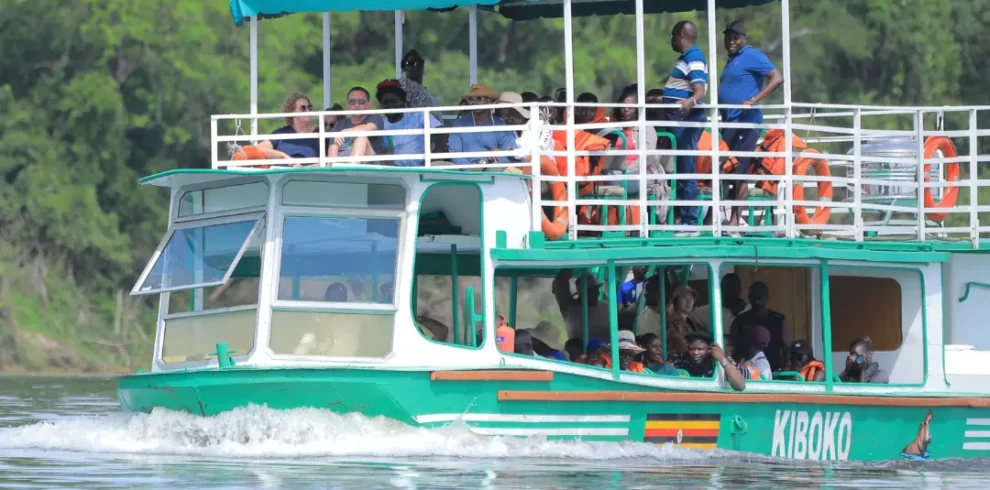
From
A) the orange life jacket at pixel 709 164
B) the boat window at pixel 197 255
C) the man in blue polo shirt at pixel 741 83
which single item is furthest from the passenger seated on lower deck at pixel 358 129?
the man in blue polo shirt at pixel 741 83

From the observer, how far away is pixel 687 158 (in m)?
16.4

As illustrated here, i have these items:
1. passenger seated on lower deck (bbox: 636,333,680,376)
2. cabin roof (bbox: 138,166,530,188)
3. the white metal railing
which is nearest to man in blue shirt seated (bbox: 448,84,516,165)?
the white metal railing

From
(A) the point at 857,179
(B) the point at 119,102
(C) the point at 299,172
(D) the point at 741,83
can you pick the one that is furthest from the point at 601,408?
(B) the point at 119,102

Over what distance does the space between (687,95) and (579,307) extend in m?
2.29

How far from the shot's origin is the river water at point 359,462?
13.5m

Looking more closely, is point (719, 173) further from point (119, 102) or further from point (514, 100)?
point (119, 102)

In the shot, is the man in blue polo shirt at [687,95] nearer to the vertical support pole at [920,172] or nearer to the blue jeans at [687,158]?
the blue jeans at [687,158]

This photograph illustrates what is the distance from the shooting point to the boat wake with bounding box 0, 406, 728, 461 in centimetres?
1470

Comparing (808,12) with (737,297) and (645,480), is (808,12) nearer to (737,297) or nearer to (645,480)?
(737,297)

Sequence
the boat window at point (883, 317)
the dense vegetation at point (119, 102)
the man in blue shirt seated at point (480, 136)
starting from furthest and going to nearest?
the dense vegetation at point (119, 102) < the boat window at point (883, 317) < the man in blue shirt seated at point (480, 136)

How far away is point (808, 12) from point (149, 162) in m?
13.0

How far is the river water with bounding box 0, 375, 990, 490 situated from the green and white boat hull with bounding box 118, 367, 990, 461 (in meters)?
0.12

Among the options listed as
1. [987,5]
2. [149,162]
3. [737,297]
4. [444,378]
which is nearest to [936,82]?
[987,5]

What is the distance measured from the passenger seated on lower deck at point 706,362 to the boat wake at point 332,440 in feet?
2.34
